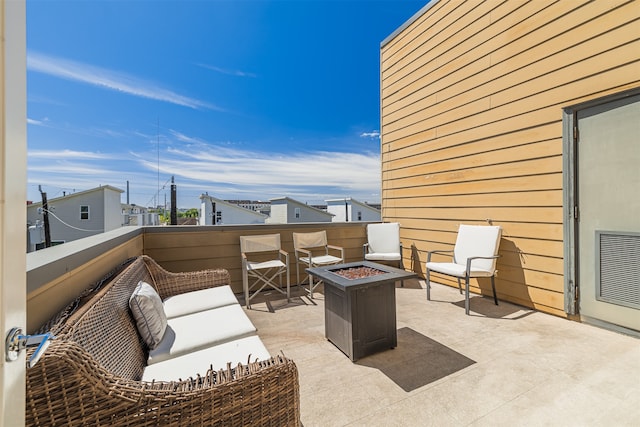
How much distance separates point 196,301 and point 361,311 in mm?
1378

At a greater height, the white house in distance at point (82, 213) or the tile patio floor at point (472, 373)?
the white house in distance at point (82, 213)

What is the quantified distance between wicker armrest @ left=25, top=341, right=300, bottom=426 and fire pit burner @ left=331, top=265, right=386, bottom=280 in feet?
4.10

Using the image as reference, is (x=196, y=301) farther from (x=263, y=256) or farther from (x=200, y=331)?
(x=263, y=256)

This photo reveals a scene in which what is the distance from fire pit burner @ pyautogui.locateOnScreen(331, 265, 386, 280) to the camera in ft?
7.58

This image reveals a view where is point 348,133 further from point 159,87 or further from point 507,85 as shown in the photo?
point 507,85

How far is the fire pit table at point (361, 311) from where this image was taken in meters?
2.07

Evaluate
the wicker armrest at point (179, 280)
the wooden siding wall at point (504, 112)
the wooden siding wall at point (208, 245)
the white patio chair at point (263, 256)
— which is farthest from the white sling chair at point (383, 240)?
the wicker armrest at point (179, 280)

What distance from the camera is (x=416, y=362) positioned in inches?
80.0

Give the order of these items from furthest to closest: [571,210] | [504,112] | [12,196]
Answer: [504,112] → [571,210] → [12,196]

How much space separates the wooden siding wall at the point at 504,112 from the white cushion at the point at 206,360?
10.4ft

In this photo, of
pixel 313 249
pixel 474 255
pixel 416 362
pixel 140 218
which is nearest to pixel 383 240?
pixel 313 249

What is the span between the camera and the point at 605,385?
173 centimetres

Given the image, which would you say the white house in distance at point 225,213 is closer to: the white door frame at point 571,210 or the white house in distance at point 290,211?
the white house in distance at point 290,211

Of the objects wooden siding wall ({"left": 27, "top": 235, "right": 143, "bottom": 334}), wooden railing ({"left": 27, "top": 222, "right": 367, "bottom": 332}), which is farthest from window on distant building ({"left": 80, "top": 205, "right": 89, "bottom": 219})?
wooden siding wall ({"left": 27, "top": 235, "right": 143, "bottom": 334})
